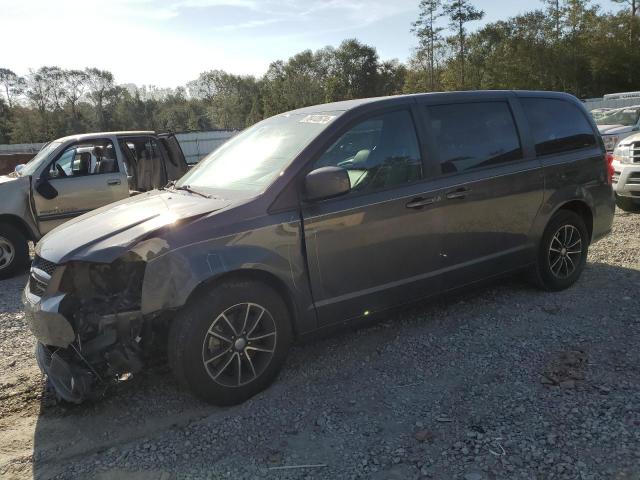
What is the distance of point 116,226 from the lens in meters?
3.35

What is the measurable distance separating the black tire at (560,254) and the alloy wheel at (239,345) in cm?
284

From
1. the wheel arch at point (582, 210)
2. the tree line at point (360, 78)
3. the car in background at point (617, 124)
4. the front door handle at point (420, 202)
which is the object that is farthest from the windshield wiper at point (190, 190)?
the tree line at point (360, 78)

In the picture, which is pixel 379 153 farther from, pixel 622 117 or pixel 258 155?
pixel 622 117

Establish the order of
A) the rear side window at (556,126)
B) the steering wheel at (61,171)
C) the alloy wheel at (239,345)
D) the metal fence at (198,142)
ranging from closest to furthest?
the alloy wheel at (239,345) → the rear side window at (556,126) → the steering wheel at (61,171) → the metal fence at (198,142)

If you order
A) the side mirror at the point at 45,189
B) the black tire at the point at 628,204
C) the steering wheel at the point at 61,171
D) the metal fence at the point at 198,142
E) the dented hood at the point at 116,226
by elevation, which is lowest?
the black tire at the point at 628,204

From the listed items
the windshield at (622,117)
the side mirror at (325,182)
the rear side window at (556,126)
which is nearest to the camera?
the side mirror at (325,182)

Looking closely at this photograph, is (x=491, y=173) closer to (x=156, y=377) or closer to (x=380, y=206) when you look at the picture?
(x=380, y=206)

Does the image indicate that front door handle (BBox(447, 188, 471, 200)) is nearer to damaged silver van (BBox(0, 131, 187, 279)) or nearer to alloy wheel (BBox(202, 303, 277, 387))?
alloy wheel (BBox(202, 303, 277, 387))

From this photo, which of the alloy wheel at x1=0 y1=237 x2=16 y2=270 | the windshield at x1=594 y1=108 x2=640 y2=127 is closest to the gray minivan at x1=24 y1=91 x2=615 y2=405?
the alloy wheel at x1=0 y1=237 x2=16 y2=270

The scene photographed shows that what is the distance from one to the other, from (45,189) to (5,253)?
1023 mm

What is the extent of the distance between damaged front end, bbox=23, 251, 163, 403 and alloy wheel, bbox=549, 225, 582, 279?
3.71 metres

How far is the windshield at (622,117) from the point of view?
43.9 feet

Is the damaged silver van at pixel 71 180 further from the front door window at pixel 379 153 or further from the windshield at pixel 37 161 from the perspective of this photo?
the front door window at pixel 379 153

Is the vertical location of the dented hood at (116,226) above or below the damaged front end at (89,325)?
above
